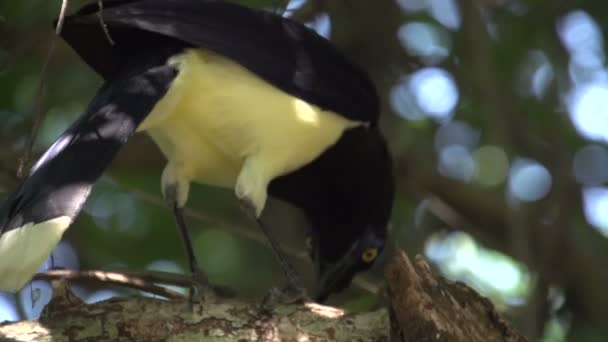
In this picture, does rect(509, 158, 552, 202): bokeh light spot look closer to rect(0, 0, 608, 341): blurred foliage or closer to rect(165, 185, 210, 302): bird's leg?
rect(0, 0, 608, 341): blurred foliage

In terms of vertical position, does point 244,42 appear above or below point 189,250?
above

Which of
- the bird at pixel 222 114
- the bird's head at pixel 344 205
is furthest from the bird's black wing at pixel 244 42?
the bird's head at pixel 344 205

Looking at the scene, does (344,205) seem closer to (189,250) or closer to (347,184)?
(347,184)

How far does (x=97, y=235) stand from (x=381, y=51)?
1.88 meters

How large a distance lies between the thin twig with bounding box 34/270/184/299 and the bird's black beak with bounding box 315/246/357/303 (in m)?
1.28

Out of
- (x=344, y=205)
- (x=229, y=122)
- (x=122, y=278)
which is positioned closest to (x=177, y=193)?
(x=229, y=122)

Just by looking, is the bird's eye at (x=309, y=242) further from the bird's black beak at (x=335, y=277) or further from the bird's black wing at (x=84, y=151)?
the bird's black wing at (x=84, y=151)

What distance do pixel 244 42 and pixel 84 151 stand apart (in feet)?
3.33

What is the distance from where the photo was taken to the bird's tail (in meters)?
3.87

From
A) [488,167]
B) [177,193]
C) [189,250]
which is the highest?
[177,193]

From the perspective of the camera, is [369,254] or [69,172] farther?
[369,254]

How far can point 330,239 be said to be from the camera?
6160 millimetres

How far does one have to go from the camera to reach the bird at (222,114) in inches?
172

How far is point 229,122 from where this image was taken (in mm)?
5129
